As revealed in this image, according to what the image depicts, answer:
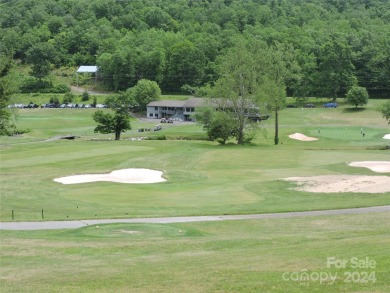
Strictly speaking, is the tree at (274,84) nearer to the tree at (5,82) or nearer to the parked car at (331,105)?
the tree at (5,82)

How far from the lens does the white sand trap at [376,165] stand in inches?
2372

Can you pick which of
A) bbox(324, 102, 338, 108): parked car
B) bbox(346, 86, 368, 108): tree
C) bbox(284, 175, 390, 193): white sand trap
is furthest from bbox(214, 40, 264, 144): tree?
bbox(324, 102, 338, 108): parked car

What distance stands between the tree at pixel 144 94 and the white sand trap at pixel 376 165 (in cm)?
8953

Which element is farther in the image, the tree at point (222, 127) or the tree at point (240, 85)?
the tree at point (240, 85)

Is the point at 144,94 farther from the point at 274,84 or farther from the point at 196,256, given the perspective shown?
the point at 196,256

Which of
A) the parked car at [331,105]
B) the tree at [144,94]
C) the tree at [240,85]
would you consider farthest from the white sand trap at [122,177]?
the tree at [144,94]

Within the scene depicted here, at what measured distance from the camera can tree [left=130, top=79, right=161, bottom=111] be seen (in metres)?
150

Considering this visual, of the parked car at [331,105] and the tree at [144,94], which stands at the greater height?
the tree at [144,94]

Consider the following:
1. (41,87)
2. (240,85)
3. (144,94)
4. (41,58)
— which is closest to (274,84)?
(240,85)

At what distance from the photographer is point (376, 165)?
63.1 metres

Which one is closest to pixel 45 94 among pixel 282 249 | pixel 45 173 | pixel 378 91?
pixel 378 91

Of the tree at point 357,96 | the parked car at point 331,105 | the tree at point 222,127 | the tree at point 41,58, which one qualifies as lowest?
the tree at point 222,127

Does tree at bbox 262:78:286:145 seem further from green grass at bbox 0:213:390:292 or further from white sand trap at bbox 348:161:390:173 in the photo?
green grass at bbox 0:213:390:292

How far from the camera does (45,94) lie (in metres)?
170
